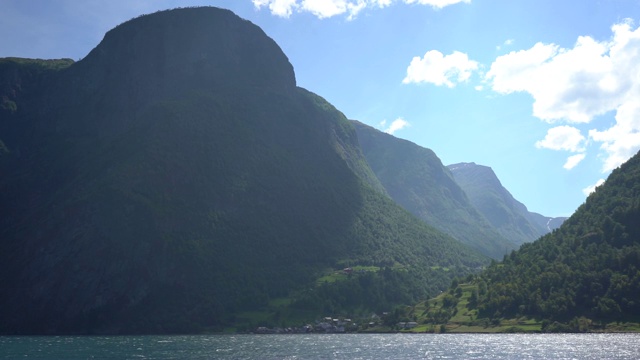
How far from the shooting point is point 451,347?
14888 cm

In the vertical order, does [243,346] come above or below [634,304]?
below

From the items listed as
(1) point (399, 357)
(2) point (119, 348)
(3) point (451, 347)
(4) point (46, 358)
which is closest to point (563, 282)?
(3) point (451, 347)

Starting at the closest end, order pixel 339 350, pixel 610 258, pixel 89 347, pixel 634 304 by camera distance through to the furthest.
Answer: pixel 339 350, pixel 89 347, pixel 634 304, pixel 610 258

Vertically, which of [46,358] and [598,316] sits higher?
[598,316]

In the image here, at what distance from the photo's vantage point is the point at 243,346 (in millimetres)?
153125

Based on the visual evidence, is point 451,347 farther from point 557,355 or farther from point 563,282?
point 563,282

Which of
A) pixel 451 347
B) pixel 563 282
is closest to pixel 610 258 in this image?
pixel 563 282

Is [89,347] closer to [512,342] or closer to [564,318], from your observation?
[512,342]

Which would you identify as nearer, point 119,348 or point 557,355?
point 557,355

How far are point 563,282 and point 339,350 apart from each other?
91.8 m

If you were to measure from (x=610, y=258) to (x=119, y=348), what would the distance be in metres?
147

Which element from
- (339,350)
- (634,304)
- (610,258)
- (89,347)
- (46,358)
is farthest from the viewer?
(610,258)

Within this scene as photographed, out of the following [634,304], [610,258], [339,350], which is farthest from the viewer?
[610,258]


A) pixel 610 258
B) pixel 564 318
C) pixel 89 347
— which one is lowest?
pixel 89 347
